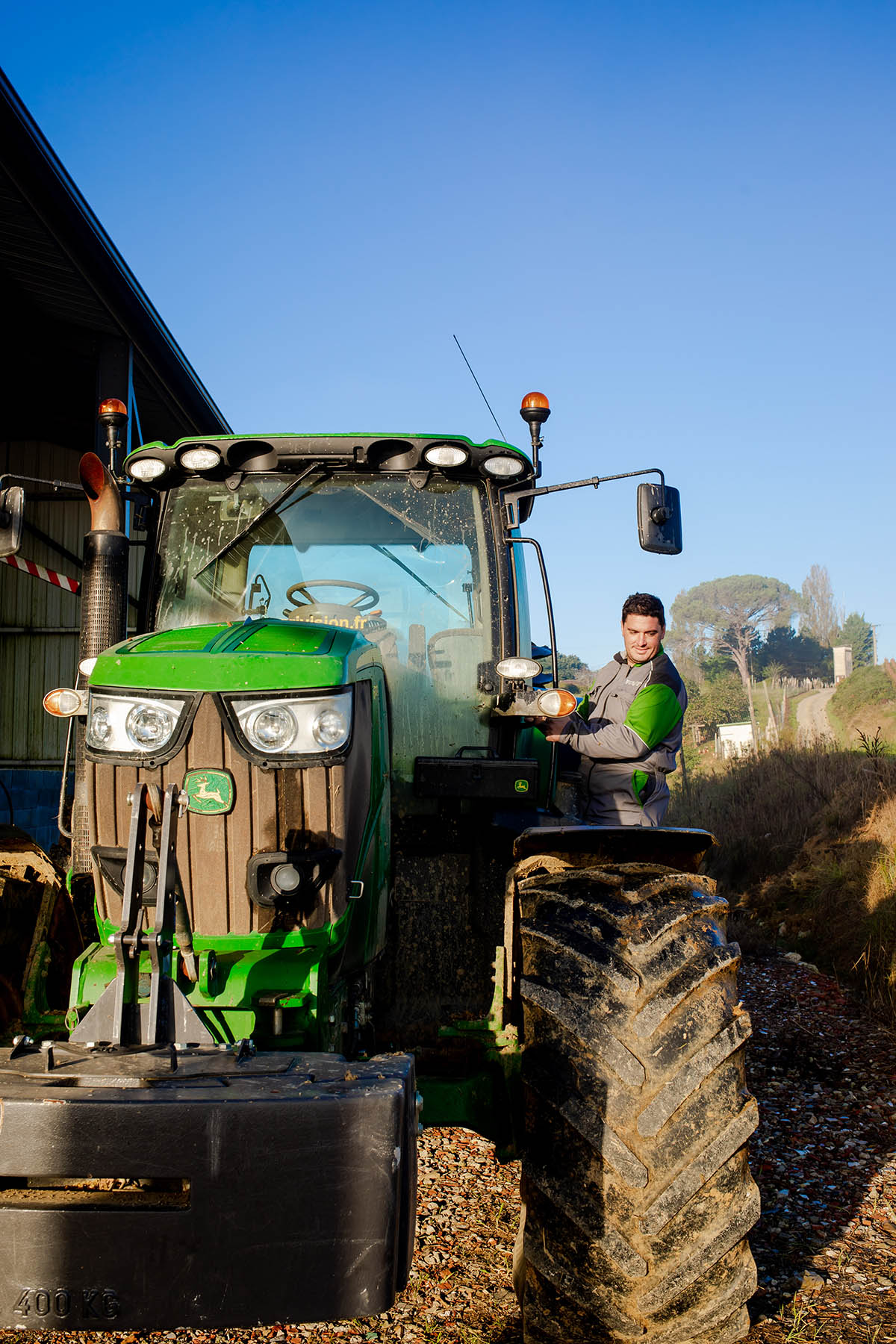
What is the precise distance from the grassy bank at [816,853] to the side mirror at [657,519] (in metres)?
3.26

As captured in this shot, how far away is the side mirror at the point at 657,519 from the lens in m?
3.75

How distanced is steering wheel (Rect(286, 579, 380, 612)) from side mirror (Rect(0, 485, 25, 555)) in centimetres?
95

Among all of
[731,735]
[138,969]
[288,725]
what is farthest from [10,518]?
A: [731,735]

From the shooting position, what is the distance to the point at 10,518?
3299mm

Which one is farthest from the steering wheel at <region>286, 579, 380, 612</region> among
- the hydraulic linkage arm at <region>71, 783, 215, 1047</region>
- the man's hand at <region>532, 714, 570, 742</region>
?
the hydraulic linkage arm at <region>71, 783, 215, 1047</region>

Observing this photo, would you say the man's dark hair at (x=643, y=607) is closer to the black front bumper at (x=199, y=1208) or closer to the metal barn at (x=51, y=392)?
the black front bumper at (x=199, y=1208)

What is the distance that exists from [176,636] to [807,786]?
875cm

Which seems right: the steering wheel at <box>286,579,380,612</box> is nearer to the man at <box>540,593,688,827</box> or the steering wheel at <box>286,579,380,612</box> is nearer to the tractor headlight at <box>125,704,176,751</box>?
the man at <box>540,593,688,827</box>

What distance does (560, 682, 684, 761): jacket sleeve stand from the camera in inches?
158

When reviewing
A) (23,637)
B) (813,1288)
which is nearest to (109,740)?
(813,1288)

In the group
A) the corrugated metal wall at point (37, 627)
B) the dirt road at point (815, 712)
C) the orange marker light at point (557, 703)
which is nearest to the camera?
the orange marker light at point (557, 703)

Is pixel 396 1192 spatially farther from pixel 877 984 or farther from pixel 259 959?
pixel 877 984

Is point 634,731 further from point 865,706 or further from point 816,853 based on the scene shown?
point 865,706

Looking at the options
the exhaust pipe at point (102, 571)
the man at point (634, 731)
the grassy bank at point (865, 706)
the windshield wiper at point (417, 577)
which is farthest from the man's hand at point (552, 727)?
the grassy bank at point (865, 706)
